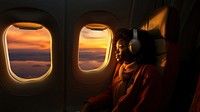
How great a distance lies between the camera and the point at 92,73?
2115mm

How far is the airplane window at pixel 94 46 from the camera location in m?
2.04

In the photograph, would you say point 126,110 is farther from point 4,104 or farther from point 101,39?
point 4,104

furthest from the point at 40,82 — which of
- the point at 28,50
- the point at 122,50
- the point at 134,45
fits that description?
the point at 134,45

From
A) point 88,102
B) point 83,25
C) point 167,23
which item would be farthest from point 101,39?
point 167,23

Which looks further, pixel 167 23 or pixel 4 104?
pixel 4 104

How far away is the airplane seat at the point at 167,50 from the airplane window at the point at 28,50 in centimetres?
101

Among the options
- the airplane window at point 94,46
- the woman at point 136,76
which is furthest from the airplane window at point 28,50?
the woman at point 136,76

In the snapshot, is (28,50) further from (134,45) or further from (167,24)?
(167,24)

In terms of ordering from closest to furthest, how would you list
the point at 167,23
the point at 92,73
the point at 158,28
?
the point at 167,23 → the point at 158,28 → the point at 92,73

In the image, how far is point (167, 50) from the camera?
1.45 meters

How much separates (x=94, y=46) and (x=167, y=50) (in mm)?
958

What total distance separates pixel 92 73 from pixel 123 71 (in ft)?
1.76

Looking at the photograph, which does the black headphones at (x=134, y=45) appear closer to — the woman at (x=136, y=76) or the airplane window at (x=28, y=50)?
the woman at (x=136, y=76)

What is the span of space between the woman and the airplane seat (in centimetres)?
6
